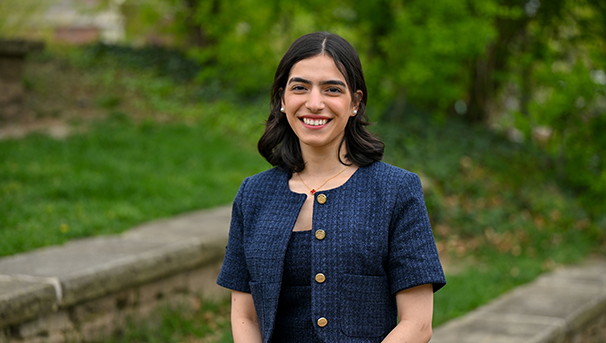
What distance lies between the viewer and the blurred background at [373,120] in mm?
5812

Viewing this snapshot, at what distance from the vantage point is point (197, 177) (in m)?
6.62

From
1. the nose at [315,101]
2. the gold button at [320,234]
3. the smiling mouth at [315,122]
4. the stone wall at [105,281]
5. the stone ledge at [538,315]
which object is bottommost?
the stone ledge at [538,315]

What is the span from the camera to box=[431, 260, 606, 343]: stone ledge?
407 cm

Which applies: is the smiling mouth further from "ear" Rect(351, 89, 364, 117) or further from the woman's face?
"ear" Rect(351, 89, 364, 117)

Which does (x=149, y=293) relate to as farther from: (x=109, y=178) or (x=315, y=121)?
(x=315, y=121)

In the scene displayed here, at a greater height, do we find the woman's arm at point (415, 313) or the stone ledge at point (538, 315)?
the woman's arm at point (415, 313)

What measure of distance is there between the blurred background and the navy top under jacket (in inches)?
112

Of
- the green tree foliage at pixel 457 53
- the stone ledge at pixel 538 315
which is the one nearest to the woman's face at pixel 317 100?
the stone ledge at pixel 538 315

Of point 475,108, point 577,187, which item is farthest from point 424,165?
point 475,108

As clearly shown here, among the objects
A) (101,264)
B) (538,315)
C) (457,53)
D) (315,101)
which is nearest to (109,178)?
(101,264)

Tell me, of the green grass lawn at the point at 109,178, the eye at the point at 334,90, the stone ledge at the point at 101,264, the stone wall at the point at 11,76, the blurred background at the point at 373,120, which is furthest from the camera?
the stone wall at the point at 11,76

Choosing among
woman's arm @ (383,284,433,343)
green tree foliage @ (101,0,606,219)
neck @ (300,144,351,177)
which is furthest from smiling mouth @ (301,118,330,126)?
green tree foliage @ (101,0,606,219)

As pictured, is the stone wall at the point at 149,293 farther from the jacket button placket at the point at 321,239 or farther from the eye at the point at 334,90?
the eye at the point at 334,90

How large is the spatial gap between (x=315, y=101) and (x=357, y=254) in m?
0.49
